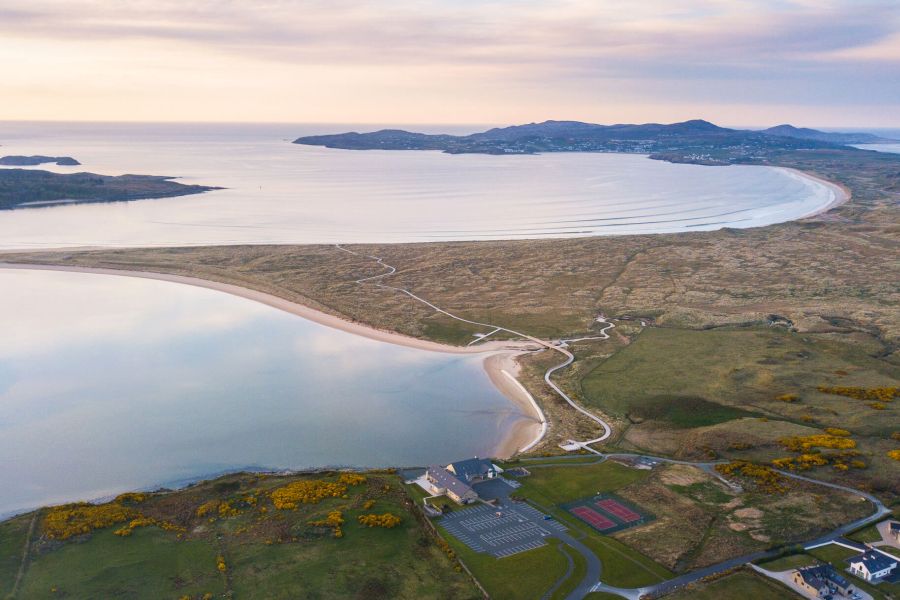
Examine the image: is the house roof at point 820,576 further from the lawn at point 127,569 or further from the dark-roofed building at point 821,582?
the lawn at point 127,569

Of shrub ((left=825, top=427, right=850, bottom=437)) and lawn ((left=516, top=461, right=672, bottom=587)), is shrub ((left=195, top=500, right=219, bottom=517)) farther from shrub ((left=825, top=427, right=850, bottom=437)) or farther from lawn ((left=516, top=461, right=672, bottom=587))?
shrub ((left=825, top=427, right=850, bottom=437))

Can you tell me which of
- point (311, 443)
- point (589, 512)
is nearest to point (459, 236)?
point (311, 443)

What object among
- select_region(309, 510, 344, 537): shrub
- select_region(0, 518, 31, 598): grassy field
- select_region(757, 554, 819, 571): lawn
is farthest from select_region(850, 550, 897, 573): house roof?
select_region(0, 518, 31, 598): grassy field

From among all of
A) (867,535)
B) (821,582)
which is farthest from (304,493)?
(867,535)

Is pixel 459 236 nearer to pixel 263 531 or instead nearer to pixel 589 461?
pixel 589 461

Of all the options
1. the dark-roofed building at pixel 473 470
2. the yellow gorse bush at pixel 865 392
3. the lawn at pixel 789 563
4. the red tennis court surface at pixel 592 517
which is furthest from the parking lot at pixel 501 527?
the yellow gorse bush at pixel 865 392
